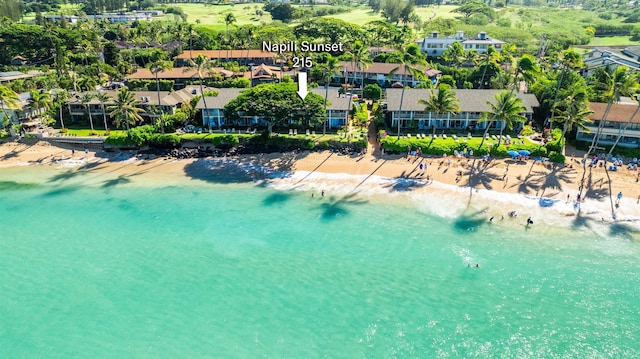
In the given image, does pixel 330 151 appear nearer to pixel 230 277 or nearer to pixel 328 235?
pixel 328 235

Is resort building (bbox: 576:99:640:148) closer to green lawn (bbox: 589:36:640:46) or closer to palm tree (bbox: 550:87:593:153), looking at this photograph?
palm tree (bbox: 550:87:593:153)

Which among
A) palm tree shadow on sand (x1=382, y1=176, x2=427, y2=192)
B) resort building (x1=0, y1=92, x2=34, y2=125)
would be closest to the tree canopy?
palm tree shadow on sand (x1=382, y1=176, x2=427, y2=192)

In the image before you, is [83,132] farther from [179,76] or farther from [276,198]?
[276,198]

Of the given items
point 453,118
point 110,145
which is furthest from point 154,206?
point 453,118

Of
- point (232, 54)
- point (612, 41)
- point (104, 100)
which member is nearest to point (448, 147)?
point (104, 100)

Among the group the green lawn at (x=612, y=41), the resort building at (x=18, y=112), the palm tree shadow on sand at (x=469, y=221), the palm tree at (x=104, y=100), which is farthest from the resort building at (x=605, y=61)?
the resort building at (x=18, y=112)

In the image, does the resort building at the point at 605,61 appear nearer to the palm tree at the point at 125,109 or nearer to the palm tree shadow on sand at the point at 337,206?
the palm tree shadow on sand at the point at 337,206
